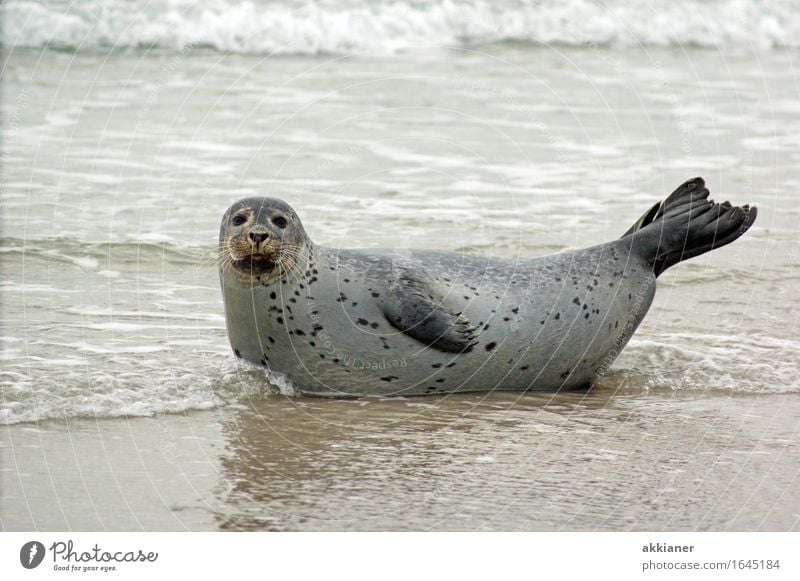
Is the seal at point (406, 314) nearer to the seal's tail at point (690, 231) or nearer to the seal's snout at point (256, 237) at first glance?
the seal's snout at point (256, 237)

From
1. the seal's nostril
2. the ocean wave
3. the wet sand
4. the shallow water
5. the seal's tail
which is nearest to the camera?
the wet sand

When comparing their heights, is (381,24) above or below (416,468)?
above

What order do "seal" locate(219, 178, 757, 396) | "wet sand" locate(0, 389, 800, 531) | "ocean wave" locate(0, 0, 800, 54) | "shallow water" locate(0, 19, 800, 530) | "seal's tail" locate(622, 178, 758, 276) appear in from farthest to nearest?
1. "ocean wave" locate(0, 0, 800, 54)
2. "seal's tail" locate(622, 178, 758, 276)
3. "seal" locate(219, 178, 757, 396)
4. "shallow water" locate(0, 19, 800, 530)
5. "wet sand" locate(0, 389, 800, 531)

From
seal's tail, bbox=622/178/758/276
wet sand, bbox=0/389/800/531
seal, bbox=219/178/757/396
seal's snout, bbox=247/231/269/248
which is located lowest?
wet sand, bbox=0/389/800/531

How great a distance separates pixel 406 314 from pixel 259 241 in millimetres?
810

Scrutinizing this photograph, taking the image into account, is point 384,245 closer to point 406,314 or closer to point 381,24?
point 406,314

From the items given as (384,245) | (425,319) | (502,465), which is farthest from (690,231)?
(384,245)

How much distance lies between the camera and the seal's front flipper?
248 inches

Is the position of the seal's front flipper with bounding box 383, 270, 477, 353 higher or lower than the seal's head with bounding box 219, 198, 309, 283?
lower

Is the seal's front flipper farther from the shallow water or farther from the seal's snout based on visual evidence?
the seal's snout

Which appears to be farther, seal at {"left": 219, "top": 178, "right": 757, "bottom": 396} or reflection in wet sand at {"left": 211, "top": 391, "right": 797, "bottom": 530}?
seal at {"left": 219, "top": 178, "right": 757, "bottom": 396}

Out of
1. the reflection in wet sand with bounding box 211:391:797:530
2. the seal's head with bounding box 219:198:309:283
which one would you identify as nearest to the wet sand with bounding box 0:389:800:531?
the reflection in wet sand with bounding box 211:391:797:530

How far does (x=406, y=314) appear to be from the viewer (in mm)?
6328

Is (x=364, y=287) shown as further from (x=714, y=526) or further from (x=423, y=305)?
(x=714, y=526)
